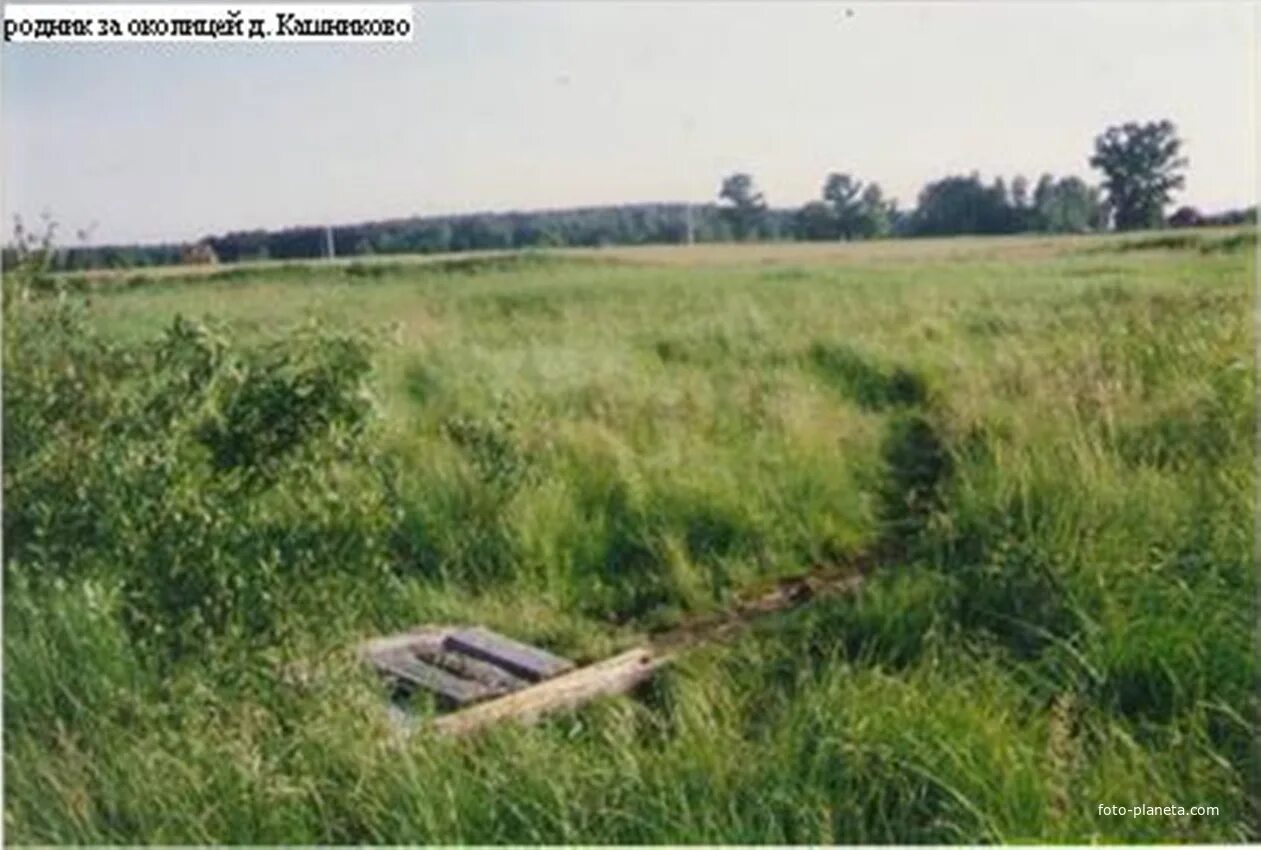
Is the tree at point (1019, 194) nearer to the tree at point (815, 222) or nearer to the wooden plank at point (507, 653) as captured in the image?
the tree at point (815, 222)

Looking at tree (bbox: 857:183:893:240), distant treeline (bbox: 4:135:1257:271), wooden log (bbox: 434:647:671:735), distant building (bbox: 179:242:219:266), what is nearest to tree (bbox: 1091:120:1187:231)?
distant treeline (bbox: 4:135:1257:271)

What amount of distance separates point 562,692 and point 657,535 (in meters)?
0.75

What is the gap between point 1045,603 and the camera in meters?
2.68

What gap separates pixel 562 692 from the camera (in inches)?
104

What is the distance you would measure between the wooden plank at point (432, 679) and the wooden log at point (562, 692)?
0.06m

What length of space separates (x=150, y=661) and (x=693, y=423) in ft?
5.25

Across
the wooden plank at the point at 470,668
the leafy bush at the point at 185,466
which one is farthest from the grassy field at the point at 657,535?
the wooden plank at the point at 470,668

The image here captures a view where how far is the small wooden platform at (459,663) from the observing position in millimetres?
2703

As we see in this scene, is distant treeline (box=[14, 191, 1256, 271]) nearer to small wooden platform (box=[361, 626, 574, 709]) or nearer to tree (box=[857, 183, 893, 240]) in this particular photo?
tree (box=[857, 183, 893, 240])

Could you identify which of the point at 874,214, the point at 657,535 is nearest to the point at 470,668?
the point at 657,535

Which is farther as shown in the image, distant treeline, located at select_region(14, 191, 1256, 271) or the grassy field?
distant treeline, located at select_region(14, 191, 1256, 271)

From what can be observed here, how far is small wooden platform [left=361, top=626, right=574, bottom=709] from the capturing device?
270 cm

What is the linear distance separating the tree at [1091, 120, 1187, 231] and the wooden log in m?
1.55

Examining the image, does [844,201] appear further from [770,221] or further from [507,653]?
[507,653]
